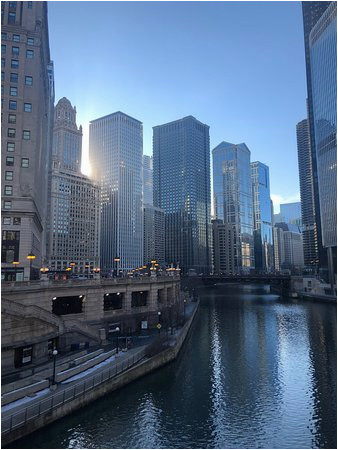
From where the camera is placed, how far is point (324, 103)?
6275 inches

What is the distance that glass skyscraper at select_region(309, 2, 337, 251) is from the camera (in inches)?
5876

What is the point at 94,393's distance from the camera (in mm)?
32469

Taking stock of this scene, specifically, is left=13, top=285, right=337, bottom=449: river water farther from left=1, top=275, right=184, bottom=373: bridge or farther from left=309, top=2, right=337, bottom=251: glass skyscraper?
left=309, top=2, right=337, bottom=251: glass skyscraper

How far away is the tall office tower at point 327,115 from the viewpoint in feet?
490

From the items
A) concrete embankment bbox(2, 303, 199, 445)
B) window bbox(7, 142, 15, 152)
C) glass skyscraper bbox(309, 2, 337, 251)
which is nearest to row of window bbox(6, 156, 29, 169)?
window bbox(7, 142, 15, 152)

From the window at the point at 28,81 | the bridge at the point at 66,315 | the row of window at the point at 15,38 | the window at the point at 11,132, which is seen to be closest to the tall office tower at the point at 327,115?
the bridge at the point at 66,315

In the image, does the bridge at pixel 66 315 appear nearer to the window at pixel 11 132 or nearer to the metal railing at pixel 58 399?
the metal railing at pixel 58 399

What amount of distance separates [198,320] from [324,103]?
122940mm

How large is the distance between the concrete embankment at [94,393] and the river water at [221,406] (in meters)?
0.59

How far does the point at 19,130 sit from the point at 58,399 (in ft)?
179

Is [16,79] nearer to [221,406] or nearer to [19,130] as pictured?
[19,130]

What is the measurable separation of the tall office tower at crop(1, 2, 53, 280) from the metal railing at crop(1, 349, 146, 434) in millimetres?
33936

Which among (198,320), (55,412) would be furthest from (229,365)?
(198,320)

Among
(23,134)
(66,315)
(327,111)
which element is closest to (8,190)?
(23,134)
